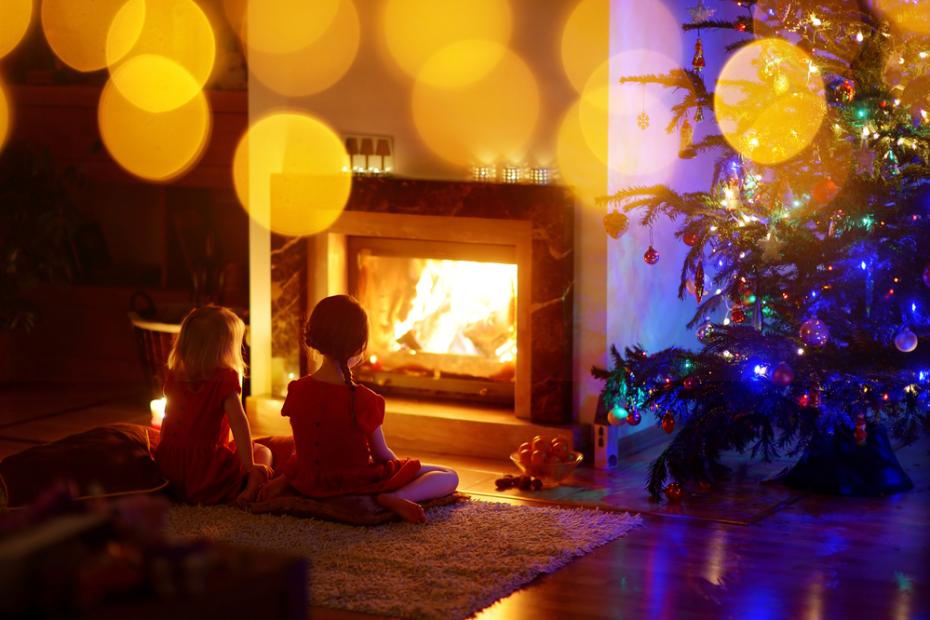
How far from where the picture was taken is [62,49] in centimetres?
699

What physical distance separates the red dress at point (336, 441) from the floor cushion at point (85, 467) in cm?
56

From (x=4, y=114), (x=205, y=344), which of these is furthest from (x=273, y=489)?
(x=4, y=114)

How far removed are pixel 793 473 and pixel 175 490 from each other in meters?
2.22

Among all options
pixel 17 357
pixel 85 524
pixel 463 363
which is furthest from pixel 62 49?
pixel 85 524

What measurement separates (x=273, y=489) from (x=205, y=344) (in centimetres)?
54

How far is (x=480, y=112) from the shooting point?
527 cm

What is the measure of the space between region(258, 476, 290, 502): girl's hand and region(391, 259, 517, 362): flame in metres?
1.36

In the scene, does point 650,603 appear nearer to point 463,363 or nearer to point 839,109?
point 839,109

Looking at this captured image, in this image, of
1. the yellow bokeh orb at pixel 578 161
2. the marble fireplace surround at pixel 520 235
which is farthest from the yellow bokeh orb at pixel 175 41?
the yellow bokeh orb at pixel 578 161

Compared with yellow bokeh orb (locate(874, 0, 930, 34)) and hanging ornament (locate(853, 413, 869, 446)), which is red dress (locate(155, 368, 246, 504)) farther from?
yellow bokeh orb (locate(874, 0, 930, 34))

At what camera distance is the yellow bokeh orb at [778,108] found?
13.8ft

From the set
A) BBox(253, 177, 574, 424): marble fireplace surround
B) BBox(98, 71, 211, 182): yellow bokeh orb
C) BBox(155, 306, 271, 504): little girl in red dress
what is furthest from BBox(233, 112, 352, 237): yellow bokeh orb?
BBox(155, 306, 271, 504): little girl in red dress

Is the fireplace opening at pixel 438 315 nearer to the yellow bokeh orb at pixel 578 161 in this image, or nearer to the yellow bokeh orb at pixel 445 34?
the yellow bokeh orb at pixel 578 161

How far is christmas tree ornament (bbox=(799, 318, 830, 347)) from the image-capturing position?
4.02 metres
